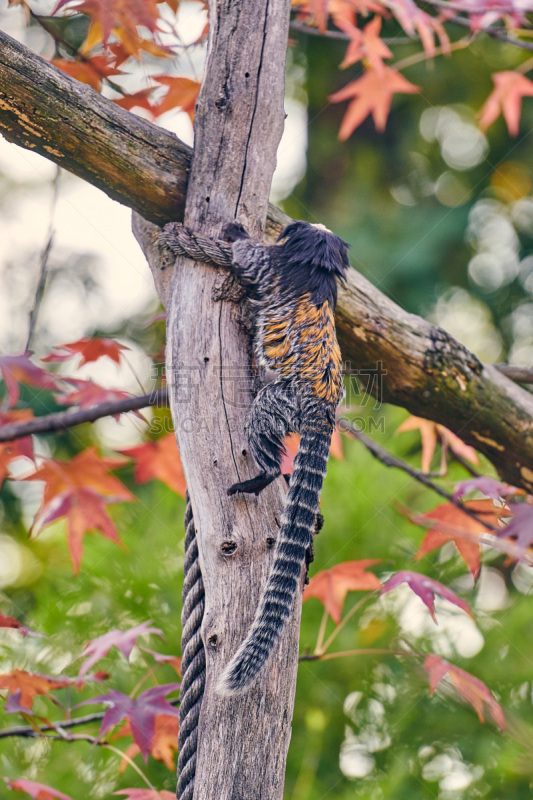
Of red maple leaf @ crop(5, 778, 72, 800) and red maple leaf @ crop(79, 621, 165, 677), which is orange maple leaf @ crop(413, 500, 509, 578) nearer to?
red maple leaf @ crop(79, 621, 165, 677)

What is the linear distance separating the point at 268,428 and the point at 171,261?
24.2 inches

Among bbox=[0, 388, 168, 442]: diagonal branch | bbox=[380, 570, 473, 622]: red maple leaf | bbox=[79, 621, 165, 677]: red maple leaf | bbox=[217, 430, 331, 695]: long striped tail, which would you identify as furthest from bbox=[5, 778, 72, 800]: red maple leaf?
bbox=[380, 570, 473, 622]: red maple leaf

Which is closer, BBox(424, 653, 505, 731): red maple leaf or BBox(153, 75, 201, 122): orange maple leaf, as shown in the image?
BBox(424, 653, 505, 731): red maple leaf

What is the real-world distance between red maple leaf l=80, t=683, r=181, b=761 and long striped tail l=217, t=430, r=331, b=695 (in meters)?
0.57

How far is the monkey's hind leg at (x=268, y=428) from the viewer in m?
1.52

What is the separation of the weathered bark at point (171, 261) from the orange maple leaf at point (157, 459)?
0.59m

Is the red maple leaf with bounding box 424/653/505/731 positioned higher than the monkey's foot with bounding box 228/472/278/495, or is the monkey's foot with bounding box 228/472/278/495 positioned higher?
the monkey's foot with bounding box 228/472/278/495

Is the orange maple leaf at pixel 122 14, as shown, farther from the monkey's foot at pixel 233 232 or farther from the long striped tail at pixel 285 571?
the long striped tail at pixel 285 571

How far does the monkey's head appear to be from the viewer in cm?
191

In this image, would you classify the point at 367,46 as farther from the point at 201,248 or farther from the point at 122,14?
the point at 201,248

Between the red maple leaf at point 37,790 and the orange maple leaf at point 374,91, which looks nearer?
the red maple leaf at point 37,790

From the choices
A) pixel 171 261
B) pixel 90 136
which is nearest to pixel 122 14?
pixel 90 136

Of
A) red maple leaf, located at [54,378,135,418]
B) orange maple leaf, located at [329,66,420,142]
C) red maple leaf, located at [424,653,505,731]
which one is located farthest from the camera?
orange maple leaf, located at [329,66,420,142]

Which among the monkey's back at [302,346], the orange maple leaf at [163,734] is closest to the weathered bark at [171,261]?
the monkey's back at [302,346]
